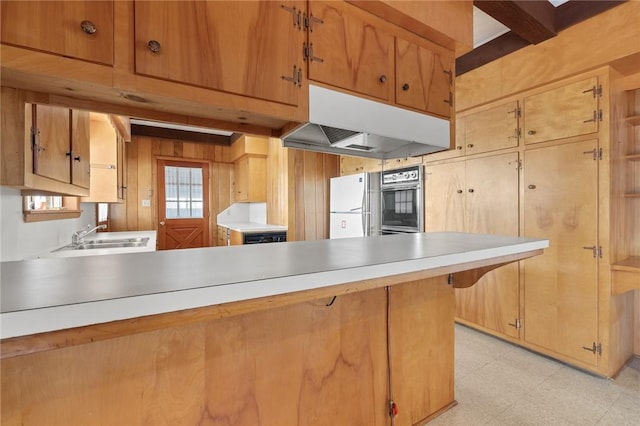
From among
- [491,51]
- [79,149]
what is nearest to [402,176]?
[491,51]

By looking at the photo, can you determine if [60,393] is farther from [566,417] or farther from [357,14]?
[566,417]

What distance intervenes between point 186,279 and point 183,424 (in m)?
0.57

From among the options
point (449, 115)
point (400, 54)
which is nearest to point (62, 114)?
point (400, 54)

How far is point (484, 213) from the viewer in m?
2.75

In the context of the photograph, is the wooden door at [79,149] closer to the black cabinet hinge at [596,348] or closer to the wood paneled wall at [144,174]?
the wood paneled wall at [144,174]

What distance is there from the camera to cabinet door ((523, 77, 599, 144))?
2.11 meters

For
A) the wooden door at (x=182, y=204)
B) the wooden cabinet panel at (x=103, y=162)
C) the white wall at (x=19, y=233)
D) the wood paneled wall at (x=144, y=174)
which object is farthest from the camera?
the wooden door at (x=182, y=204)

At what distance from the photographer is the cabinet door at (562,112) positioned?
2.11 meters

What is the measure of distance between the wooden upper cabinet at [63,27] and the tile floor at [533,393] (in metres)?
2.28

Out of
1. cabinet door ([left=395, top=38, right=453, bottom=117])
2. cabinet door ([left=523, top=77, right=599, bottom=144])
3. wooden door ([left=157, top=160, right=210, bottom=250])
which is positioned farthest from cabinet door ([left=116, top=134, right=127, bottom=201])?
cabinet door ([left=523, top=77, right=599, bottom=144])

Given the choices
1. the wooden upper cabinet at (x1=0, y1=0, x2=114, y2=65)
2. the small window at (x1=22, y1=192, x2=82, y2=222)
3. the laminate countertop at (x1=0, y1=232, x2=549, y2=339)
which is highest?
the wooden upper cabinet at (x1=0, y1=0, x2=114, y2=65)

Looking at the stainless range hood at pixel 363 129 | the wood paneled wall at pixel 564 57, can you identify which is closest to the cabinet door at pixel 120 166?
the stainless range hood at pixel 363 129

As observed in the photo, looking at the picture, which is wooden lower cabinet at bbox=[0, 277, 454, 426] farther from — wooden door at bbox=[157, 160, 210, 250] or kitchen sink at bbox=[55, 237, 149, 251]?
wooden door at bbox=[157, 160, 210, 250]

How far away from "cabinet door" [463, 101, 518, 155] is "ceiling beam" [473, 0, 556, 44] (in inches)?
20.6
